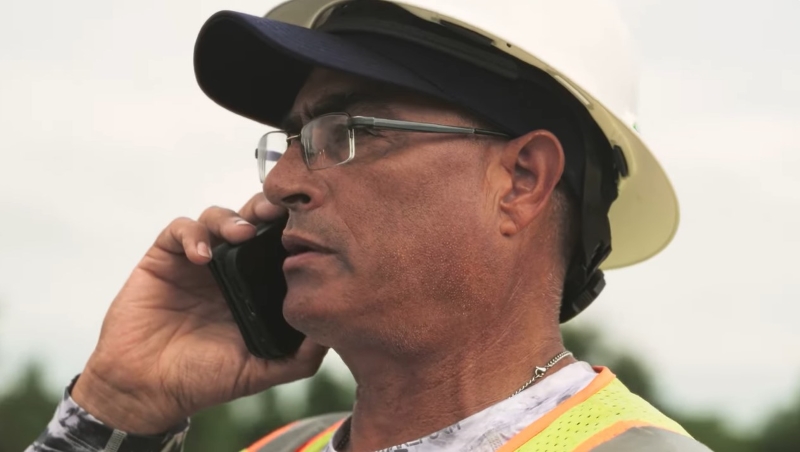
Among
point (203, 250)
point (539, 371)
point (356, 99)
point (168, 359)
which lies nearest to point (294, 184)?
point (356, 99)

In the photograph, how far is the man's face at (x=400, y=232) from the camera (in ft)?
9.51

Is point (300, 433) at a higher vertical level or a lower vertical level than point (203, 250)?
lower

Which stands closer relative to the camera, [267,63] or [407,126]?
[407,126]

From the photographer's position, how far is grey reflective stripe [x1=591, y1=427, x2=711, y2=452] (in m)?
2.60

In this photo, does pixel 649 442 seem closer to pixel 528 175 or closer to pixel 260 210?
pixel 528 175

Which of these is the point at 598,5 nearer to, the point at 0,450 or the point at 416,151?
the point at 416,151

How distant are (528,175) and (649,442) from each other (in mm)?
854

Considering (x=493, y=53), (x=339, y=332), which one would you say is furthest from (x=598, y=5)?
(x=339, y=332)

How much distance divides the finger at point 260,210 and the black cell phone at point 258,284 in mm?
26

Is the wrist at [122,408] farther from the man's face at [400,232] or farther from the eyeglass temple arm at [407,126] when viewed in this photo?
the eyeglass temple arm at [407,126]

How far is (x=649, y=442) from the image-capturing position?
103 inches

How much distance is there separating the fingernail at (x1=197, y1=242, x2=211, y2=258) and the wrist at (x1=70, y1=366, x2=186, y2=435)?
553 millimetres

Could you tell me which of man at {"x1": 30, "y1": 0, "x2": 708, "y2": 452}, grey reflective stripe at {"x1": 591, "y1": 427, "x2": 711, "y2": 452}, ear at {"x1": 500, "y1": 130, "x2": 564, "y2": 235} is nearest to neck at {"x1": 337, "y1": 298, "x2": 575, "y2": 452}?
man at {"x1": 30, "y1": 0, "x2": 708, "y2": 452}

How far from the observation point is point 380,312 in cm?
293
